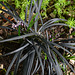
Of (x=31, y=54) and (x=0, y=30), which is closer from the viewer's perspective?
(x=31, y=54)

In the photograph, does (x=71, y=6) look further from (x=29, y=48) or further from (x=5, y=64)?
(x=5, y=64)

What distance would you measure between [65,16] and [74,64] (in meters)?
0.85

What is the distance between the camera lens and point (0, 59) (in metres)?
1.39

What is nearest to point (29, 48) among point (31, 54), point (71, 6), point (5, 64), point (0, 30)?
point (31, 54)

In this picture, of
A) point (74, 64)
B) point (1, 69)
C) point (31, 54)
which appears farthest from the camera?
point (74, 64)

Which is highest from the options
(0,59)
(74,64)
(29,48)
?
(29,48)

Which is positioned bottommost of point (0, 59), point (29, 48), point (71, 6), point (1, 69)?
point (1, 69)

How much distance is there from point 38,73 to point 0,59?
55 centimetres

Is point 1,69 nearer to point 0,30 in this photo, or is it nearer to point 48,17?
point 0,30

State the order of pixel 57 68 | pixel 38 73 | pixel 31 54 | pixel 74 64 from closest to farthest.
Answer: pixel 57 68 < pixel 31 54 < pixel 38 73 < pixel 74 64

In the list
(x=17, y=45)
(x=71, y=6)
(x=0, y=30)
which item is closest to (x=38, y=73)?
(x=17, y=45)

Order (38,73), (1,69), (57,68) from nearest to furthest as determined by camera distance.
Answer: (57,68) → (1,69) → (38,73)

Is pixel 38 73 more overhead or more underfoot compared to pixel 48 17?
more underfoot

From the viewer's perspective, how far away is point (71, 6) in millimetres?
1959
